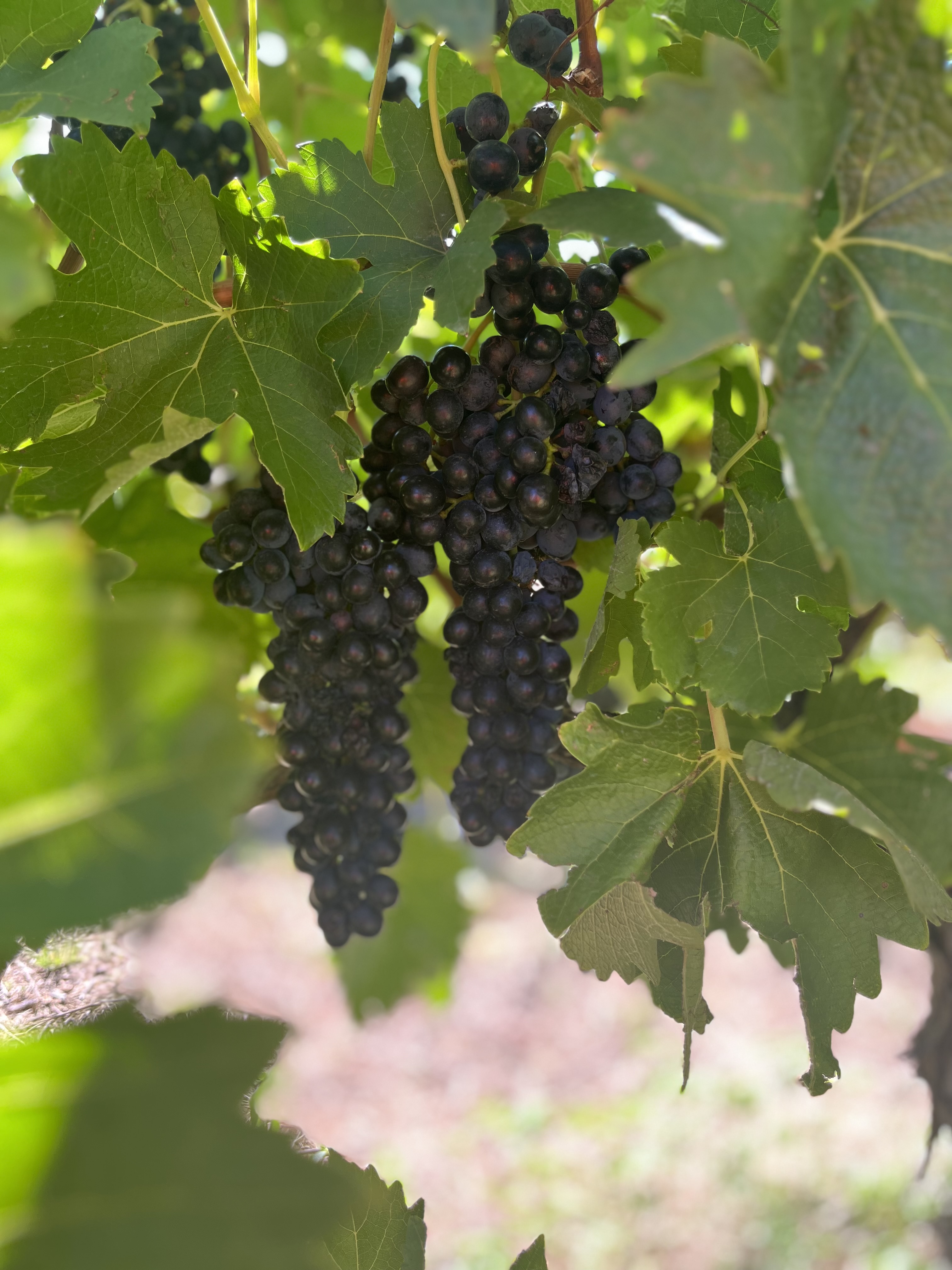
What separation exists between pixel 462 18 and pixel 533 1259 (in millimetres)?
825

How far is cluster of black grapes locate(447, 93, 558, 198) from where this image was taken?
2.44 ft

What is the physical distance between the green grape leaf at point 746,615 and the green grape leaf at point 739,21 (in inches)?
16.8

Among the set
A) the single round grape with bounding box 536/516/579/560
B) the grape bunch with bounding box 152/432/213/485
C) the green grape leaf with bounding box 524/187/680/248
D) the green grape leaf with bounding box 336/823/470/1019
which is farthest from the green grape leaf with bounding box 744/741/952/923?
the green grape leaf with bounding box 336/823/470/1019

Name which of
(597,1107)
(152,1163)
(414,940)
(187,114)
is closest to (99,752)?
(152,1163)

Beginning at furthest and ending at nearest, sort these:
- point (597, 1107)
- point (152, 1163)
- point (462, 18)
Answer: point (597, 1107)
point (462, 18)
point (152, 1163)

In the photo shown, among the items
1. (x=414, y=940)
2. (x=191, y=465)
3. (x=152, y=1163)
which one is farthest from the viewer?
(x=414, y=940)

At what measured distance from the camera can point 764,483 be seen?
861 millimetres

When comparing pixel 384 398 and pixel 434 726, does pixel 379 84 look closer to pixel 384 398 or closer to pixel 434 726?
pixel 384 398

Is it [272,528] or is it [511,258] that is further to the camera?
[272,528]

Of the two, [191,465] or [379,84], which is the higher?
[379,84]

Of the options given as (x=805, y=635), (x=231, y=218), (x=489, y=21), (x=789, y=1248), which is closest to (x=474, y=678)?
(x=805, y=635)

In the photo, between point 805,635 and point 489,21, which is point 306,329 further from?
point 805,635

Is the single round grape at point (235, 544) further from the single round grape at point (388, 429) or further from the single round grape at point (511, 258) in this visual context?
the single round grape at point (511, 258)

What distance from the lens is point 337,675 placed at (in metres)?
0.93
